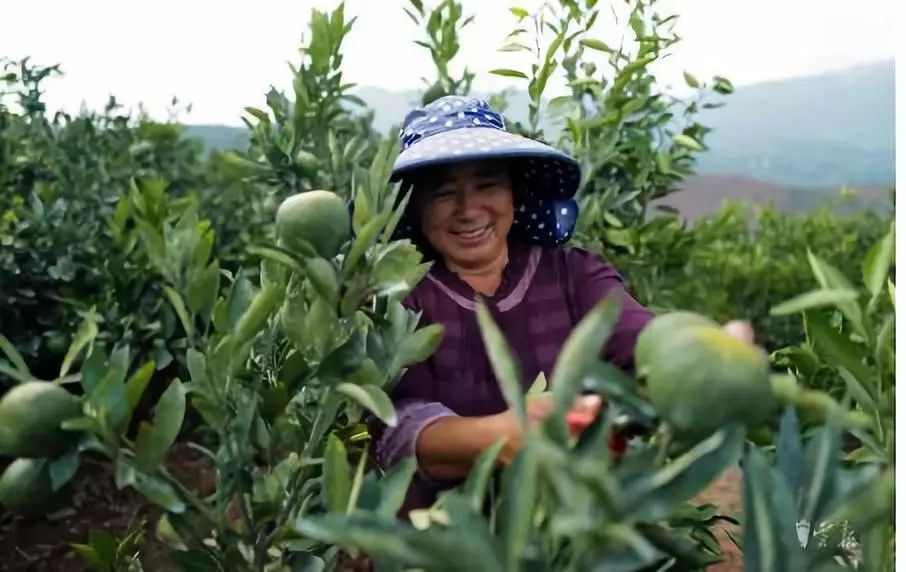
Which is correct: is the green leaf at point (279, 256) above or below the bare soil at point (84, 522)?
above

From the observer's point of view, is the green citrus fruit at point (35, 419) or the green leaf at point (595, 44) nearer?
the green citrus fruit at point (35, 419)

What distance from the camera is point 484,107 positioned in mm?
907

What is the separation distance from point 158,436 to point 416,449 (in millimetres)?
214

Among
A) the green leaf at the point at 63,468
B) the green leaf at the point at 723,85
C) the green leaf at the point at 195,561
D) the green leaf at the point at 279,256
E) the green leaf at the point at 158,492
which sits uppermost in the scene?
the green leaf at the point at 723,85

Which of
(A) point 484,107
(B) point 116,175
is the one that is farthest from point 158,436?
(B) point 116,175

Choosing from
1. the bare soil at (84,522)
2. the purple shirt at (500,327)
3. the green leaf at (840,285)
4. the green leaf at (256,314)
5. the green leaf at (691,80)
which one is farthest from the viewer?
the bare soil at (84,522)

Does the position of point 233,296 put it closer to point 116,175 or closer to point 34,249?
point 34,249

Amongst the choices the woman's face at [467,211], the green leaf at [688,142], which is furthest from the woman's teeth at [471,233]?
the green leaf at [688,142]

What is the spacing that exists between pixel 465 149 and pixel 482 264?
124 millimetres

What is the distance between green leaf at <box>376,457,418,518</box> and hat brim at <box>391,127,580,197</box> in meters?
0.34

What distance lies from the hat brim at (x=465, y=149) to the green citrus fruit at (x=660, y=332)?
37 cm

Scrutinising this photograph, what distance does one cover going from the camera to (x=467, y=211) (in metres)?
0.84

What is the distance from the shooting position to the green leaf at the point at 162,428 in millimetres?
549

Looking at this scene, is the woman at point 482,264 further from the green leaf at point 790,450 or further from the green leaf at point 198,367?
the green leaf at point 790,450
